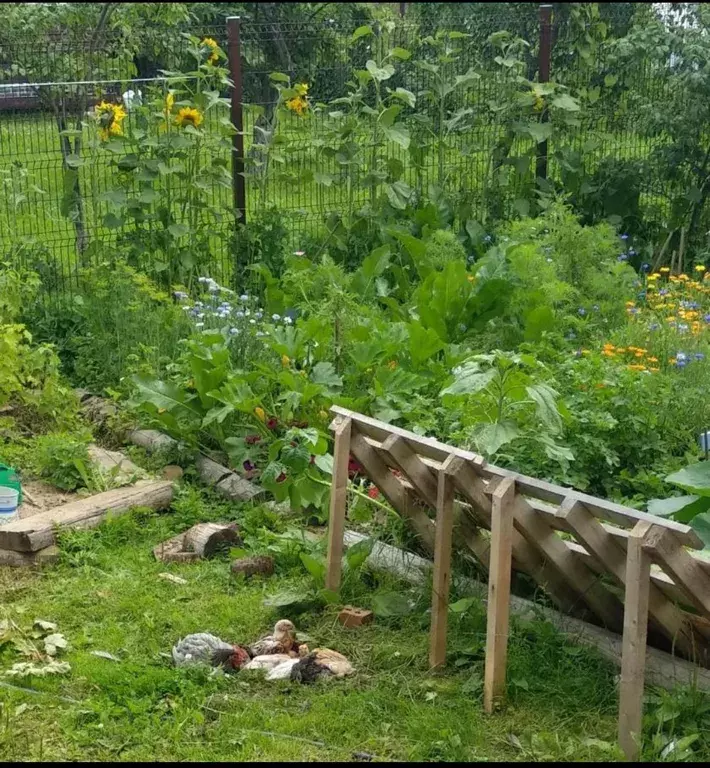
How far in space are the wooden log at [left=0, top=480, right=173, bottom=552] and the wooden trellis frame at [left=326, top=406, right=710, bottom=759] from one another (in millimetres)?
1387

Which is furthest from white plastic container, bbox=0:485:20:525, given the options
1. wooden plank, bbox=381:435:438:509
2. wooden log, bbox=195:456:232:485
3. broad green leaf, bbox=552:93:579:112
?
broad green leaf, bbox=552:93:579:112

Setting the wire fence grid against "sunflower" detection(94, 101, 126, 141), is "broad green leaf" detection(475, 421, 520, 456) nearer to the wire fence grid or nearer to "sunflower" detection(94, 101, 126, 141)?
the wire fence grid

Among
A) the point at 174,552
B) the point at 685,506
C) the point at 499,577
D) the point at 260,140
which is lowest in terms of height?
the point at 174,552

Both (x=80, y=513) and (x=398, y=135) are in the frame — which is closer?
(x=80, y=513)

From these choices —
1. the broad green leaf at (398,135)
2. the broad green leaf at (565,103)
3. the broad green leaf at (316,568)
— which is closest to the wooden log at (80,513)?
the broad green leaf at (316,568)

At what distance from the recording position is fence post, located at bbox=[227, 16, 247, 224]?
28.0 ft

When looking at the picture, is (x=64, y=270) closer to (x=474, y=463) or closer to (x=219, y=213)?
(x=219, y=213)

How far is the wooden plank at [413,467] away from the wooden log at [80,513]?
1781 mm

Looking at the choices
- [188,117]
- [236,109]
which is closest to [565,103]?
[236,109]

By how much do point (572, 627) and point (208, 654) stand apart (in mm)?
1353

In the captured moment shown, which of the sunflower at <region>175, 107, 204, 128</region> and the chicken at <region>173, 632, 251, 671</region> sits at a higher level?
the sunflower at <region>175, 107, 204, 128</region>

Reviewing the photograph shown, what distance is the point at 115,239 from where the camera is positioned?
8.25 m

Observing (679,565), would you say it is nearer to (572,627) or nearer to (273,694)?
(572,627)

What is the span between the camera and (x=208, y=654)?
4266mm
